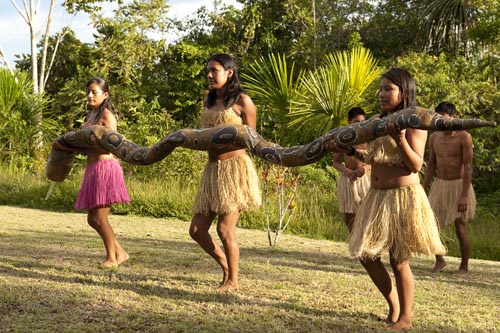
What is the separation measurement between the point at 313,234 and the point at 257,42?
11.2 meters

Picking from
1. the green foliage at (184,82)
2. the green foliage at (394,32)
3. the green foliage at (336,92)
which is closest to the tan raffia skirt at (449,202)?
the green foliage at (336,92)

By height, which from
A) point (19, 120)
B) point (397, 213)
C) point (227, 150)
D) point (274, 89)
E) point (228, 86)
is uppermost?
point (274, 89)

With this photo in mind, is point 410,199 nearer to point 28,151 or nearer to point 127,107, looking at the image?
point 28,151

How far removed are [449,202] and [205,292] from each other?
2913 millimetres

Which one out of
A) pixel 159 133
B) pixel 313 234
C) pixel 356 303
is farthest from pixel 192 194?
pixel 356 303

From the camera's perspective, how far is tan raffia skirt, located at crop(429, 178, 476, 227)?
6.21 m

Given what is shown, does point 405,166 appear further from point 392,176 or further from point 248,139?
point 248,139

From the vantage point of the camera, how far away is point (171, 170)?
43.6 ft

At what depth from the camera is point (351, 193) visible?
6.16 meters

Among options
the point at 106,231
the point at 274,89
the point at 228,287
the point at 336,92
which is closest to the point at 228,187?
the point at 228,287

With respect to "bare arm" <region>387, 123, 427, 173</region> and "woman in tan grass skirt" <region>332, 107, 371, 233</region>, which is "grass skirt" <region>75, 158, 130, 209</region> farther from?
"bare arm" <region>387, 123, 427, 173</region>

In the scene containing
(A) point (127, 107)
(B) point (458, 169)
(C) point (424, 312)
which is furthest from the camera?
(A) point (127, 107)

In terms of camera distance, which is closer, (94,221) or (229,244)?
(229,244)

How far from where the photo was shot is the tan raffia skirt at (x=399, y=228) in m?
3.74
